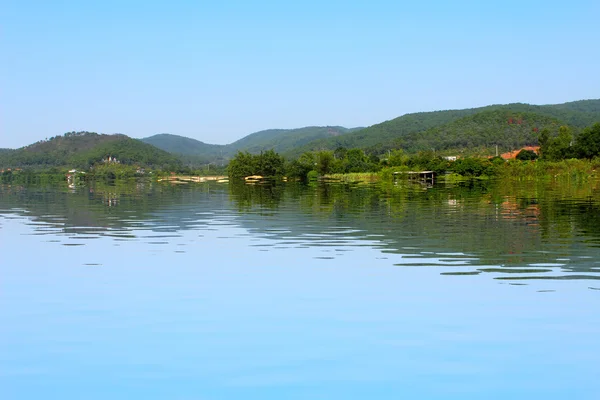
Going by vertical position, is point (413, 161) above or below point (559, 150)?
below

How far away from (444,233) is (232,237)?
764cm

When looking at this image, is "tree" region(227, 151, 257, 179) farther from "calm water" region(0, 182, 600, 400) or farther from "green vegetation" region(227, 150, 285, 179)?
"calm water" region(0, 182, 600, 400)

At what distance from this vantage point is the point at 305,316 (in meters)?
10.3

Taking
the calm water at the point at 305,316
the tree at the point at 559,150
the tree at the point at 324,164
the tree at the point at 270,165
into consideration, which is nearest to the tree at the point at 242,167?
the tree at the point at 270,165

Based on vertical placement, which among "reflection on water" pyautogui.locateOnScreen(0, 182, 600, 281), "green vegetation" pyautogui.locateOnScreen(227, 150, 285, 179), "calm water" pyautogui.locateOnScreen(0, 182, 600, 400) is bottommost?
"calm water" pyautogui.locateOnScreen(0, 182, 600, 400)

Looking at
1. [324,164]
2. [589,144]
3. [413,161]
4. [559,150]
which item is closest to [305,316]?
[589,144]

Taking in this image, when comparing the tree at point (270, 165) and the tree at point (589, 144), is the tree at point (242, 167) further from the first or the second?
the tree at point (589, 144)

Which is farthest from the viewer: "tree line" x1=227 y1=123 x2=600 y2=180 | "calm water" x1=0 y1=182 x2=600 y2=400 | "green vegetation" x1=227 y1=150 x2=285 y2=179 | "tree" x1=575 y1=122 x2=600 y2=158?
"green vegetation" x1=227 y1=150 x2=285 y2=179

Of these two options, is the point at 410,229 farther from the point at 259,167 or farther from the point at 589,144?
the point at 259,167

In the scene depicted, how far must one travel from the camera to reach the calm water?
289 inches

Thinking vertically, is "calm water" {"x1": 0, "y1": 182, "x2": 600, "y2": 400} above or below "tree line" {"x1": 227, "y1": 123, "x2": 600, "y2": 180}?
below

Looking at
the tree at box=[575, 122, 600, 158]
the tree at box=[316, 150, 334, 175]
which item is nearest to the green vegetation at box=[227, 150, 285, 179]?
the tree at box=[316, 150, 334, 175]

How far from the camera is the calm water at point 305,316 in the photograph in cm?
735

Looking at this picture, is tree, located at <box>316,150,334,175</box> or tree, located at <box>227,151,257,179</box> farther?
tree, located at <box>227,151,257,179</box>
